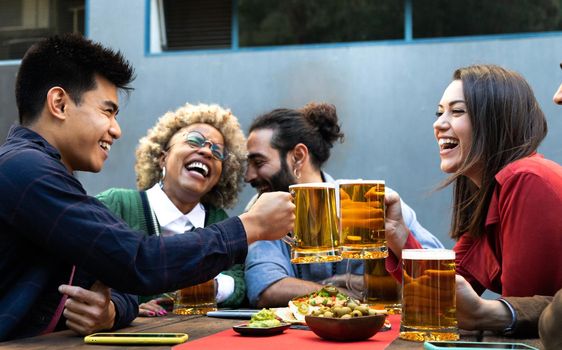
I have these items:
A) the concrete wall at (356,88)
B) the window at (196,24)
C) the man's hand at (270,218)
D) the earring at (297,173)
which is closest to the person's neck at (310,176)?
the earring at (297,173)

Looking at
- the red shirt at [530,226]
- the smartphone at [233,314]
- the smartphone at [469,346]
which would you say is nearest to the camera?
the smartphone at [469,346]

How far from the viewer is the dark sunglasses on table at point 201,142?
4559mm

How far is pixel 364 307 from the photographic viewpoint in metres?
2.41

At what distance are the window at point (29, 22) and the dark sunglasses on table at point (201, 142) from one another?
663cm

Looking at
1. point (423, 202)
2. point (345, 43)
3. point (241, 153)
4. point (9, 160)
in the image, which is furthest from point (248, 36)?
point (9, 160)

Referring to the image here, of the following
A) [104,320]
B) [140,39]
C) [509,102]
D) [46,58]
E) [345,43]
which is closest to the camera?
[104,320]

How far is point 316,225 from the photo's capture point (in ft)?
8.30

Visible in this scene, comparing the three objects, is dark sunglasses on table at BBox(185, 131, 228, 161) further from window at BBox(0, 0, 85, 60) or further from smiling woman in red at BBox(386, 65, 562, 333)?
window at BBox(0, 0, 85, 60)

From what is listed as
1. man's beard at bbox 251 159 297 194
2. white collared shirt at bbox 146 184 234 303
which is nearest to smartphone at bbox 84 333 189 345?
white collared shirt at bbox 146 184 234 303

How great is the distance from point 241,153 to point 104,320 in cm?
243

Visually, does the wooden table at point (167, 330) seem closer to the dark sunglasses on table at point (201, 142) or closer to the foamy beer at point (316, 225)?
the foamy beer at point (316, 225)

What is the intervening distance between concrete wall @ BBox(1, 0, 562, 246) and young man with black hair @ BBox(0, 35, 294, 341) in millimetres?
6091

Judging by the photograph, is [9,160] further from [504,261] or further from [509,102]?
[509,102]

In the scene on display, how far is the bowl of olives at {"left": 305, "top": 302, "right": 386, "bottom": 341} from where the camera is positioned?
2309 millimetres
